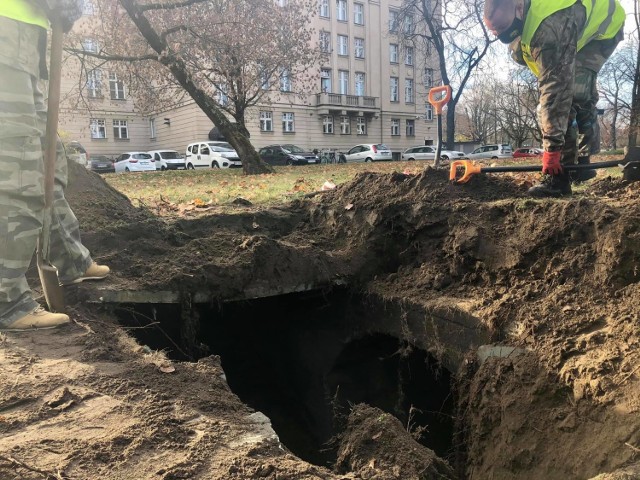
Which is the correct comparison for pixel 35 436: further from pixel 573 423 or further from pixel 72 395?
pixel 573 423

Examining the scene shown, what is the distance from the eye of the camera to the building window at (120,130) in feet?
122

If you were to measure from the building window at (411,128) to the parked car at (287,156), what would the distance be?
19073 millimetres

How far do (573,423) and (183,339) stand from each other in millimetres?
2773

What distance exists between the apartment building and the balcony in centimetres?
8

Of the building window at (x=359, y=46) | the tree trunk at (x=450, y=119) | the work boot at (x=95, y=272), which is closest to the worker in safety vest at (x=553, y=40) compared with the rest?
the work boot at (x=95, y=272)

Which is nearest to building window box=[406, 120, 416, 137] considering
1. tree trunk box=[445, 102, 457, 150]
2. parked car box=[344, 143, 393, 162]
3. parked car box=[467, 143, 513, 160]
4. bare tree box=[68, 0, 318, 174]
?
parked car box=[467, 143, 513, 160]

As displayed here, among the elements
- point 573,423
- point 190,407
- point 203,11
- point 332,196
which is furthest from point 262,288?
point 203,11

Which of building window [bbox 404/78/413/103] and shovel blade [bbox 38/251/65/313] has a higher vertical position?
building window [bbox 404/78/413/103]

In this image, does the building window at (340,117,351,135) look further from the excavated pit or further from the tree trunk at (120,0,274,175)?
the excavated pit

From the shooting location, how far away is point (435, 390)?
4.17 m

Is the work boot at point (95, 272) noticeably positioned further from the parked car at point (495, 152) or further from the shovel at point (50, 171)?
the parked car at point (495, 152)

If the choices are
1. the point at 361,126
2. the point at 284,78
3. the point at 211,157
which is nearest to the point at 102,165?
the point at 211,157

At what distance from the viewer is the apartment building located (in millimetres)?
36344

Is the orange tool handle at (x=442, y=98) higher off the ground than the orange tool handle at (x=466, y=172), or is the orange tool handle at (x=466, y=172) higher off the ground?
the orange tool handle at (x=442, y=98)
